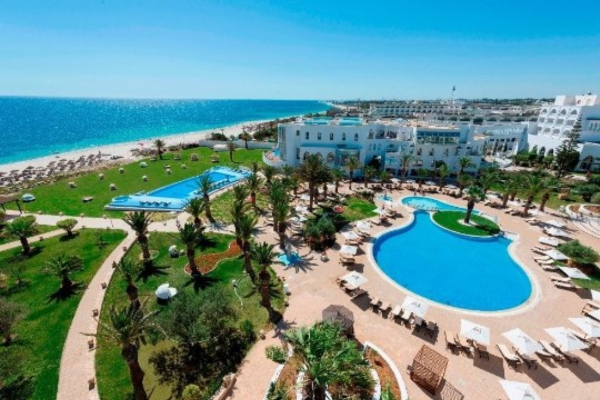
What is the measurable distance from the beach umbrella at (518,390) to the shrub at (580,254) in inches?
681

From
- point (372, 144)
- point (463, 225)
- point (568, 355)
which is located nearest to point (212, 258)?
point (568, 355)

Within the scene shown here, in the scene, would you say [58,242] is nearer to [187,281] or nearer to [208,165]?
[187,281]

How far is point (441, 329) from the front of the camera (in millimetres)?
19109

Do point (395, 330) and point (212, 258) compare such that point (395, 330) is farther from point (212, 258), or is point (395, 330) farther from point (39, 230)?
point (39, 230)

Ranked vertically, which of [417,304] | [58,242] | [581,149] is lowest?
[58,242]

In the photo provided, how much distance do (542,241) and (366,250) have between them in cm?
1818

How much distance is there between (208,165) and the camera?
6025cm

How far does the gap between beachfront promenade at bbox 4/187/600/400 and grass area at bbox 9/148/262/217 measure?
51.2 ft

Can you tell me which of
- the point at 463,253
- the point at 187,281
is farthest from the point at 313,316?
the point at 463,253

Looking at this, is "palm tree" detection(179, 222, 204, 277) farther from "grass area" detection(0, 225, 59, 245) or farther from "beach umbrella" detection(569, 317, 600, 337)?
"beach umbrella" detection(569, 317, 600, 337)

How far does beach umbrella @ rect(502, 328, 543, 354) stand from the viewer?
1644cm

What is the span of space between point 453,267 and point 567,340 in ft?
34.6

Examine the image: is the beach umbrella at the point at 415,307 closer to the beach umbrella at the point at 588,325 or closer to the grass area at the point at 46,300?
the beach umbrella at the point at 588,325

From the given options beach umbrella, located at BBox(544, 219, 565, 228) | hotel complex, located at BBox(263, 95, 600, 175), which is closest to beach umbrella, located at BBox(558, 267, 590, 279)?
beach umbrella, located at BBox(544, 219, 565, 228)
